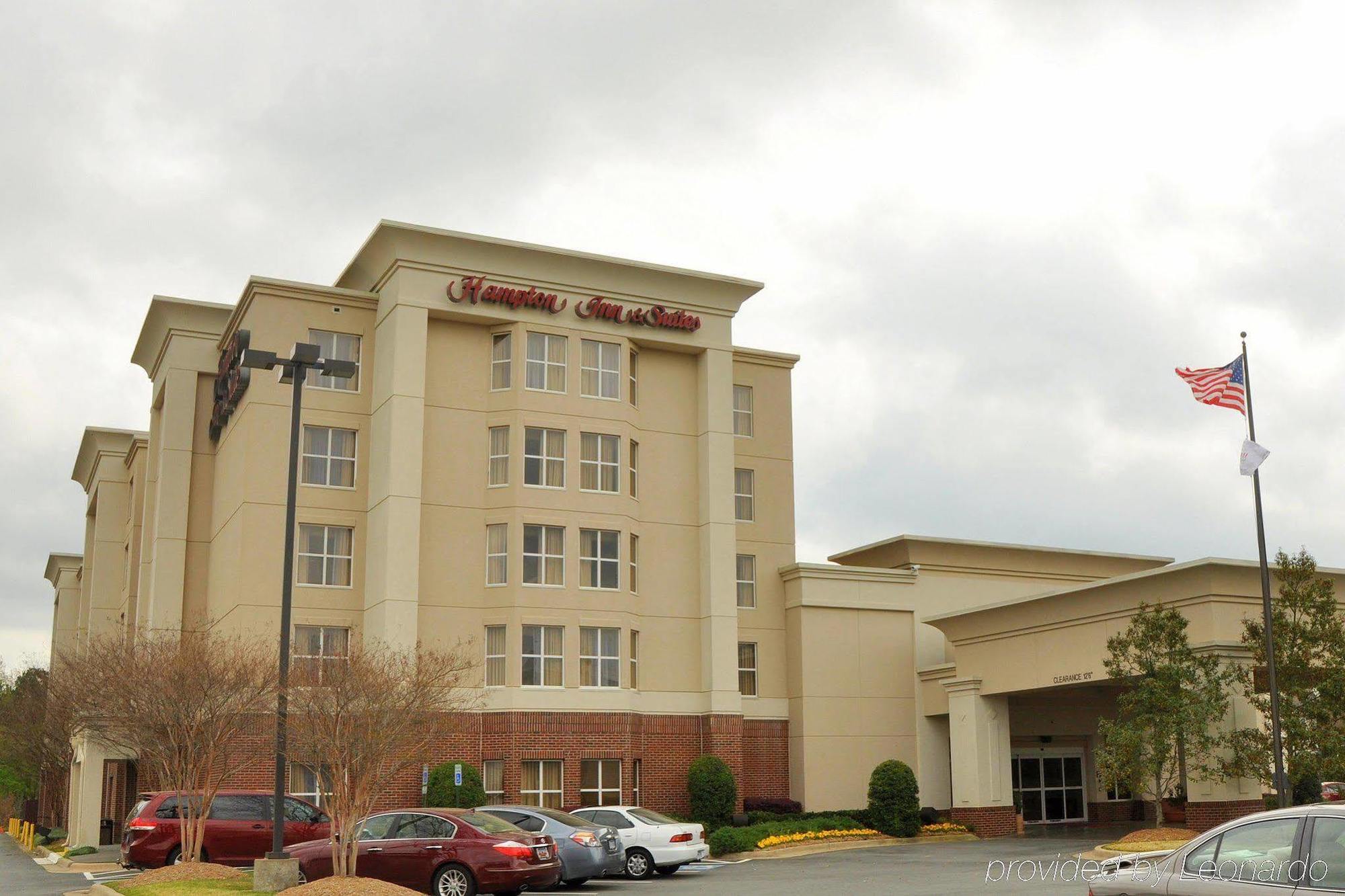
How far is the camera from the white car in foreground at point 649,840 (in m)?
27.6

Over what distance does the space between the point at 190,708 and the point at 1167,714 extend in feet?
71.2

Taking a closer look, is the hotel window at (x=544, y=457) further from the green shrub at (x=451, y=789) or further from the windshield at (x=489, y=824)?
the windshield at (x=489, y=824)

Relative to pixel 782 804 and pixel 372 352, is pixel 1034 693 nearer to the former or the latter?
pixel 782 804

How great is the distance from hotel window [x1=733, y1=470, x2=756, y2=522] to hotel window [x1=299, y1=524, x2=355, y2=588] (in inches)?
531

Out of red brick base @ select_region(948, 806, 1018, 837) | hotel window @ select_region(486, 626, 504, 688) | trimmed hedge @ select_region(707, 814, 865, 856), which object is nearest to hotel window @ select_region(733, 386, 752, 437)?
hotel window @ select_region(486, 626, 504, 688)

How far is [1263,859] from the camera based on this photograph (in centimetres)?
1064

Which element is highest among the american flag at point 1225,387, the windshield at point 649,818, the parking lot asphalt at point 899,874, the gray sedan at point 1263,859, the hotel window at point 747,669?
the american flag at point 1225,387

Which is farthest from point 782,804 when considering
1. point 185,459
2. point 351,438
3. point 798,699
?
point 185,459

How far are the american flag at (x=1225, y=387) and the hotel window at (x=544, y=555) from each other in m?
19.0

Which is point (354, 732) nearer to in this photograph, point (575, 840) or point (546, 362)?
point (575, 840)

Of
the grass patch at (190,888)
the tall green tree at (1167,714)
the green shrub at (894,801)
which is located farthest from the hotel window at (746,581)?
the grass patch at (190,888)

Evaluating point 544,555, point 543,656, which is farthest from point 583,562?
point 543,656

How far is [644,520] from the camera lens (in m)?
43.2

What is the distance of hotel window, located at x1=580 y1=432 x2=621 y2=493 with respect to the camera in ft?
137
